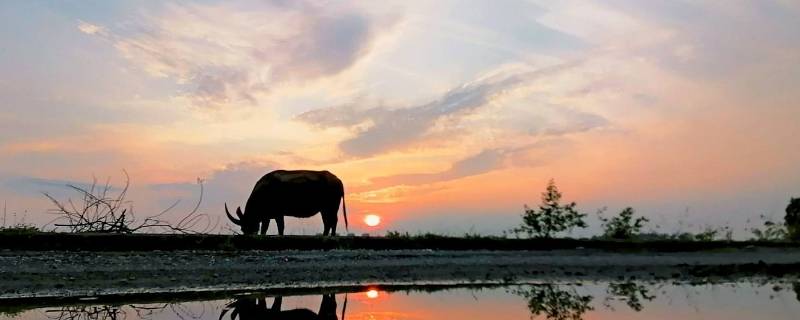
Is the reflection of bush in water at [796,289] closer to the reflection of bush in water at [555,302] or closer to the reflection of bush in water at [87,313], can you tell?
the reflection of bush in water at [555,302]

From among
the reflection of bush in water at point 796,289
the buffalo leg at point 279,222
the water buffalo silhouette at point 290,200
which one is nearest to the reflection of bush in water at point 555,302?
the reflection of bush in water at point 796,289

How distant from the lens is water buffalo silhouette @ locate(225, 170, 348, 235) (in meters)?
25.2

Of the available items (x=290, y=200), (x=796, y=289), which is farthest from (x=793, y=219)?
(x=290, y=200)

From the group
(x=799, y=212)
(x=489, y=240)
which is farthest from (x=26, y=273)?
(x=799, y=212)

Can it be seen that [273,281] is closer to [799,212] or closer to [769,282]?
[769,282]

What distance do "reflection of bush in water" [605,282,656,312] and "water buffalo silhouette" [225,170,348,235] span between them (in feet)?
46.1

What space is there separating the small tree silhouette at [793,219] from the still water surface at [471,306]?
12711 millimetres

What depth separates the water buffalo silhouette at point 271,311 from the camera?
7.88m

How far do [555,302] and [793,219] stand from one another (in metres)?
17.4

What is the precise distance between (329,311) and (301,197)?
17.4m

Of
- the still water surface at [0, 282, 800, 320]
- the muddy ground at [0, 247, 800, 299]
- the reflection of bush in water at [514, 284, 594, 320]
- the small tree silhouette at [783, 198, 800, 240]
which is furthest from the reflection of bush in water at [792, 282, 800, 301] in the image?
the small tree silhouette at [783, 198, 800, 240]

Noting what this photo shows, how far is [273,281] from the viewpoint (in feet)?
39.3

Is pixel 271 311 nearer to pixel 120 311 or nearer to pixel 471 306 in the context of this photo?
pixel 120 311

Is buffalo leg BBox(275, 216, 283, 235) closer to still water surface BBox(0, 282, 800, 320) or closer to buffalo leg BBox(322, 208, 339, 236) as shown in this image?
buffalo leg BBox(322, 208, 339, 236)
